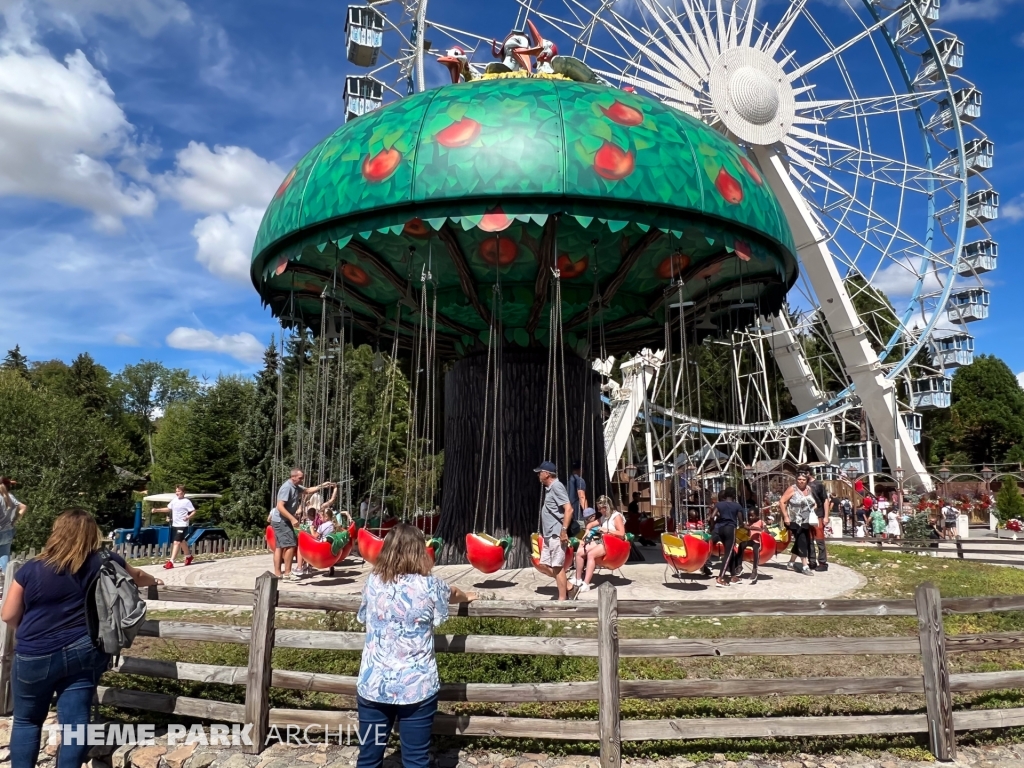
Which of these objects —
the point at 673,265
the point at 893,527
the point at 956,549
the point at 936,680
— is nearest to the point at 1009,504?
the point at 893,527

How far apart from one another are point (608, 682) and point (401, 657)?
1.31m

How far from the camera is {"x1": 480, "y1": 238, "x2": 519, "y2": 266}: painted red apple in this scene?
10.0 m

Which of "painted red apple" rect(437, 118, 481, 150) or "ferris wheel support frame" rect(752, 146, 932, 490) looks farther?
"ferris wheel support frame" rect(752, 146, 932, 490)

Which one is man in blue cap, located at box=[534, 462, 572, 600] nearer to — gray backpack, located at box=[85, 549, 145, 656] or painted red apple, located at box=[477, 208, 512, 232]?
painted red apple, located at box=[477, 208, 512, 232]

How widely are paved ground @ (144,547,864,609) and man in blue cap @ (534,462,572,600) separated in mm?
542

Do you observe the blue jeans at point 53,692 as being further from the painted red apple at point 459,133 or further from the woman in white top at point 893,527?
the woman in white top at point 893,527

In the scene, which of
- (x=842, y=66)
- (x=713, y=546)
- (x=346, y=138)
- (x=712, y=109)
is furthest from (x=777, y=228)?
(x=842, y=66)

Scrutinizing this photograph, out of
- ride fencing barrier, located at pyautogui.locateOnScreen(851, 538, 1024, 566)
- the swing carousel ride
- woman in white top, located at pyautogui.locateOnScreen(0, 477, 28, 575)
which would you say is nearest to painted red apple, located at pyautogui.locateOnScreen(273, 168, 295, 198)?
the swing carousel ride

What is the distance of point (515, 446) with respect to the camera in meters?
11.8

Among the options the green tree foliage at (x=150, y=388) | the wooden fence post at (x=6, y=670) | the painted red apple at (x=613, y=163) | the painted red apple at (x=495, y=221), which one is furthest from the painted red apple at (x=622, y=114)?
the green tree foliage at (x=150, y=388)

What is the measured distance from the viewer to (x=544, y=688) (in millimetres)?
4258

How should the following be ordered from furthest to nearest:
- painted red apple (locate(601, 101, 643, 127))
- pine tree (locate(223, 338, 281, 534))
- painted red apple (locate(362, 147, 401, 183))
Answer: pine tree (locate(223, 338, 281, 534)), painted red apple (locate(601, 101, 643, 127)), painted red apple (locate(362, 147, 401, 183))

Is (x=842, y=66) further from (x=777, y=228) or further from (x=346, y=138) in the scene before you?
(x=346, y=138)

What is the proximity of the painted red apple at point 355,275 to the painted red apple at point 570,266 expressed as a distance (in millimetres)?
3155
